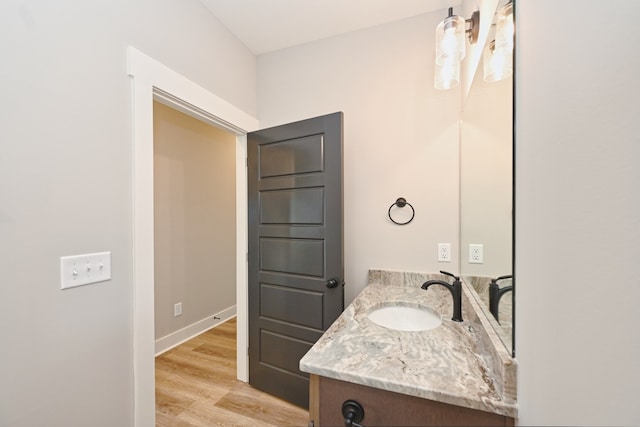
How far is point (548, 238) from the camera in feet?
1.55

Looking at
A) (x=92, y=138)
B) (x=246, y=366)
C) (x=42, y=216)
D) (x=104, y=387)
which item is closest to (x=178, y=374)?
(x=246, y=366)

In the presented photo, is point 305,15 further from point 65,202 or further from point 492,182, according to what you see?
point 65,202

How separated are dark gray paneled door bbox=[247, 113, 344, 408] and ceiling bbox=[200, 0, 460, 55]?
75 centimetres

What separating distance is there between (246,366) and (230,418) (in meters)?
0.39

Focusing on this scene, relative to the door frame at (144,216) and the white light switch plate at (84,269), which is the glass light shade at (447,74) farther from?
the white light switch plate at (84,269)

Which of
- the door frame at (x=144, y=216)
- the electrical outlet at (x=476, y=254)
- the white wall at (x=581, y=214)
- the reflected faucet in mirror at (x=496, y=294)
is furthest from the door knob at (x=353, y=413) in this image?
the door frame at (x=144, y=216)

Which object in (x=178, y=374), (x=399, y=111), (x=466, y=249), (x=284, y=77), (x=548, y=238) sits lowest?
(x=178, y=374)

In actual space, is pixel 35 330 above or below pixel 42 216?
below

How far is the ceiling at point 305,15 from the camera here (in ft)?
5.34

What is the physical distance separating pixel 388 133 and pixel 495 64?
974 mm

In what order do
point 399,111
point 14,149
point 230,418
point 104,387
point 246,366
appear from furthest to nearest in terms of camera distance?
point 246,366, point 399,111, point 230,418, point 104,387, point 14,149

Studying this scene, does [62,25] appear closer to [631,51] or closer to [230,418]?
[631,51]

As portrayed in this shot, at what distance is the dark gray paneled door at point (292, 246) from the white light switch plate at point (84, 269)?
95 centimetres

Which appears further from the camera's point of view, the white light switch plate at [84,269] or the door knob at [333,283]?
the door knob at [333,283]
